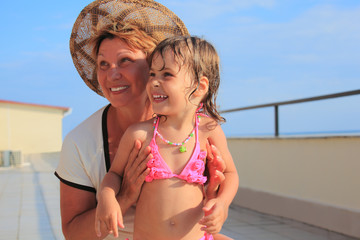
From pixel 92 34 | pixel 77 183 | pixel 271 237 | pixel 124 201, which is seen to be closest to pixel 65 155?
pixel 77 183

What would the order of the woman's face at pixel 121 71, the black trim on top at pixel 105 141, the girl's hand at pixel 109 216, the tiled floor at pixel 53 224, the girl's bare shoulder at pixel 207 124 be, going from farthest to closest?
1. the tiled floor at pixel 53 224
2. the black trim on top at pixel 105 141
3. the woman's face at pixel 121 71
4. the girl's bare shoulder at pixel 207 124
5. the girl's hand at pixel 109 216

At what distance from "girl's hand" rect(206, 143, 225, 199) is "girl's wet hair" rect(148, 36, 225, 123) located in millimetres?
200

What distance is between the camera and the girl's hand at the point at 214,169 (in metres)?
1.95

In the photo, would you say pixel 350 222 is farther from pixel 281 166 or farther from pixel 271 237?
pixel 281 166

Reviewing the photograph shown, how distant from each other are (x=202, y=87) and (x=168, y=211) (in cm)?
57

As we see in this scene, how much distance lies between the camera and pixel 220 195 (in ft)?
6.30

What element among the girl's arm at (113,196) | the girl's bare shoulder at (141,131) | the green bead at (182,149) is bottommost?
the girl's arm at (113,196)

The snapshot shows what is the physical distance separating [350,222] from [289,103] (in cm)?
204

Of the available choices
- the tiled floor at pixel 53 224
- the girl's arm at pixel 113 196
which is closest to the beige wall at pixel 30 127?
the tiled floor at pixel 53 224

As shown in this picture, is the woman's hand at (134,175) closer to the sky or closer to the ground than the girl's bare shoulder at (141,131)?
closer to the ground

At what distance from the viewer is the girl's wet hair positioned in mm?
1893

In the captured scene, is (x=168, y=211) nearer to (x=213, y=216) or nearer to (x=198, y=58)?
(x=213, y=216)

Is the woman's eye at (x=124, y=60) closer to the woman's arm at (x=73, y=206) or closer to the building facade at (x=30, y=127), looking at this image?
the woman's arm at (x=73, y=206)

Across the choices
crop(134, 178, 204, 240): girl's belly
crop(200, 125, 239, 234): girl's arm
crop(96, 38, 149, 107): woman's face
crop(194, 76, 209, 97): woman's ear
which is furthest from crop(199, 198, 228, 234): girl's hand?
crop(96, 38, 149, 107): woman's face
